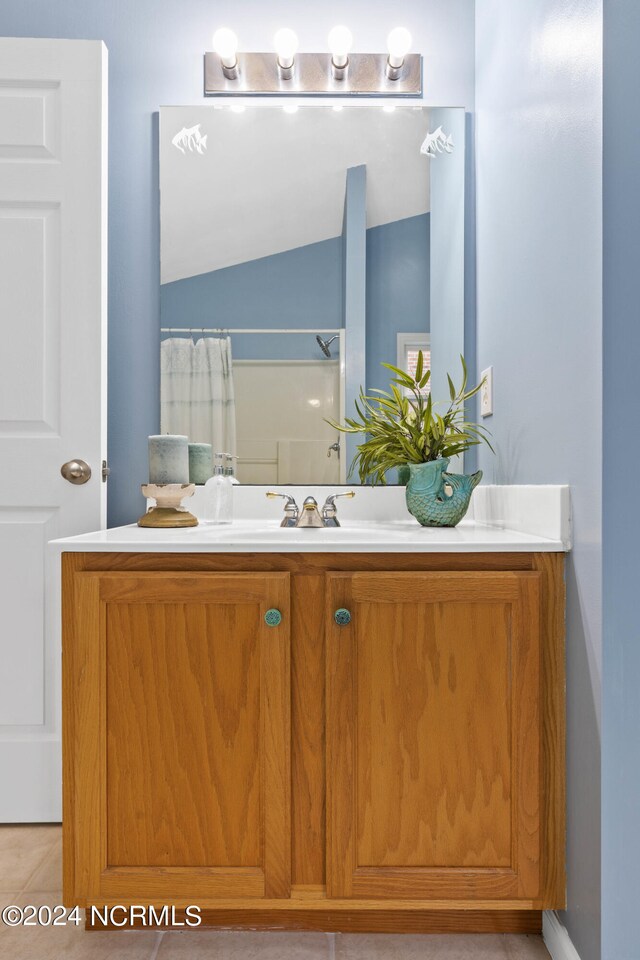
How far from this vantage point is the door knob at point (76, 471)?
5.68 feet

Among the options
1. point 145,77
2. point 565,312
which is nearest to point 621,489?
point 565,312

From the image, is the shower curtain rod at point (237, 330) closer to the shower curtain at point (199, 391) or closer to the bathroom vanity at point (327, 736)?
the shower curtain at point (199, 391)

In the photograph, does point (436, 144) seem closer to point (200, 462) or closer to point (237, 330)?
point (237, 330)

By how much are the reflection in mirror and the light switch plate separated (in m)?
0.21

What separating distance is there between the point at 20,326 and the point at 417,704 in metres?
1.38

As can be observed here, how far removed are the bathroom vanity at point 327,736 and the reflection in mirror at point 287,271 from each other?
26.4 inches

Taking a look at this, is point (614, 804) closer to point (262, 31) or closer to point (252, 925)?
point (252, 925)

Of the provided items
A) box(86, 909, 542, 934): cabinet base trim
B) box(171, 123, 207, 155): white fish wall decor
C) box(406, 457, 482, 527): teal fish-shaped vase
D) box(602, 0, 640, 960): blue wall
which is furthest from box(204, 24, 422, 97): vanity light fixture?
box(86, 909, 542, 934): cabinet base trim

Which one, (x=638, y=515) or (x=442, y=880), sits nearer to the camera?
(x=638, y=515)

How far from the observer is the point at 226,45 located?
1797 mm

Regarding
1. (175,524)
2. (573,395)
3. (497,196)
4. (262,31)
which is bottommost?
(175,524)

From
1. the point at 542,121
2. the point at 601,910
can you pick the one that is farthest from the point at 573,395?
the point at 601,910

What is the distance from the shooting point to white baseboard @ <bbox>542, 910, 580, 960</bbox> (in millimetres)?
1190

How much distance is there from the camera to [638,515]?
1.05 m
